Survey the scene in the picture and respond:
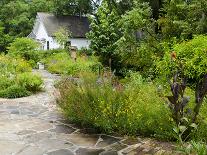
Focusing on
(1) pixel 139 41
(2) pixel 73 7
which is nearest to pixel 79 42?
(2) pixel 73 7

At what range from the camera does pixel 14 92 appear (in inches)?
449

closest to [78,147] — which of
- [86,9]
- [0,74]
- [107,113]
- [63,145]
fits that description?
[63,145]

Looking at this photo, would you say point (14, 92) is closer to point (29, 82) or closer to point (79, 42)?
point (29, 82)

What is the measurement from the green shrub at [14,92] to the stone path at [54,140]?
2.34m

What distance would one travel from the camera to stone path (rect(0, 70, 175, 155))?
5977 millimetres

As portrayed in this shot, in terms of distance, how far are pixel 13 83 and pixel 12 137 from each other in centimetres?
548

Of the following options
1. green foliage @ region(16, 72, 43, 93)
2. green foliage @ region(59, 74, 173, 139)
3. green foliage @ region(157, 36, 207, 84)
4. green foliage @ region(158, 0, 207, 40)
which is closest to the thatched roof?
green foliage @ region(16, 72, 43, 93)

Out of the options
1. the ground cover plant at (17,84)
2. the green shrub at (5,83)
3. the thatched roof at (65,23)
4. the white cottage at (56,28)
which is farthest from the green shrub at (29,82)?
the thatched roof at (65,23)

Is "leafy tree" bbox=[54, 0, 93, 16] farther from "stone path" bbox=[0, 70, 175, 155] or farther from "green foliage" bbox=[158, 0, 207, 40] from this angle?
"stone path" bbox=[0, 70, 175, 155]

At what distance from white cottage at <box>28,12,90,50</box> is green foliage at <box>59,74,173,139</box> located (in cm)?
3214

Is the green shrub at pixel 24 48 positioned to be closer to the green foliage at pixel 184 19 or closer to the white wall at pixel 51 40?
the green foliage at pixel 184 19

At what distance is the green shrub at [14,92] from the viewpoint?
11.3 meters

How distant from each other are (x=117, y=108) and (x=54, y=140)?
1418 mm

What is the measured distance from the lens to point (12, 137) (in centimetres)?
683
